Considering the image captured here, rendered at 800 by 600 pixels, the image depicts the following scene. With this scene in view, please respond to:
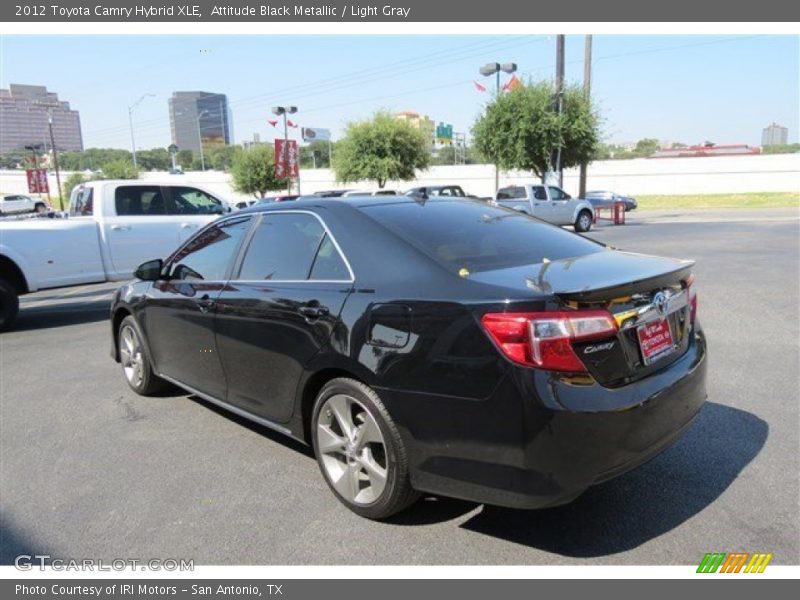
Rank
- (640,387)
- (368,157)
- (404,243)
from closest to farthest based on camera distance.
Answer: (640,387) → (404,243) → (368,157)

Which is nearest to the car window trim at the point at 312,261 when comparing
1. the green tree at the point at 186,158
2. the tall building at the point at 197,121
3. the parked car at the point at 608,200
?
the parked car at the point at 608,200

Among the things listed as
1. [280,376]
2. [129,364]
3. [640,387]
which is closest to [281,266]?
[280,376]

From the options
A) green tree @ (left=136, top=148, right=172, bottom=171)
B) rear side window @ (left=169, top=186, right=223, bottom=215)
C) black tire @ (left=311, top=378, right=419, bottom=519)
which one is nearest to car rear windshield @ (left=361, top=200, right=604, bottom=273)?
black tire @ (left=311, top=378, right=419, bottom=519)

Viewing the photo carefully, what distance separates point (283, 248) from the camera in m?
3.85

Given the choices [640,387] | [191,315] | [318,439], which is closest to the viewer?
[640,387]

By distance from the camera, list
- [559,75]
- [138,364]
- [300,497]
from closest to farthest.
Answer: [300,497] → [138,364] → [559,75]

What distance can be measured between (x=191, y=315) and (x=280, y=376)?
3.97ft

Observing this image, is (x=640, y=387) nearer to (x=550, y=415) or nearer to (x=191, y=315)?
(x=550, y=415)

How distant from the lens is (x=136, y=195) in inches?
389

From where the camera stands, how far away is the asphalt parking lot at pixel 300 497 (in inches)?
116

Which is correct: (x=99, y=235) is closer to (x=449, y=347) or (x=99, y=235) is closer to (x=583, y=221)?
(x=449, y=347)

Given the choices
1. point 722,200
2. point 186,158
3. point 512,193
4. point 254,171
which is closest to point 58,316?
point 512,193

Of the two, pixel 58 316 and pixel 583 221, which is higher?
pixel 583 221

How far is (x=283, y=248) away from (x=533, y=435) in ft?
6.74
